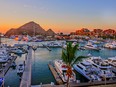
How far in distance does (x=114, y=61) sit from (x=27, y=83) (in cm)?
2231

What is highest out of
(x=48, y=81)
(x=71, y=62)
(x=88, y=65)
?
(x=71, y=62)

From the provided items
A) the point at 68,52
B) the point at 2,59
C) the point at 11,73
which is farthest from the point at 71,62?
the point at 2,59

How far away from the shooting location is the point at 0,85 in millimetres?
21703

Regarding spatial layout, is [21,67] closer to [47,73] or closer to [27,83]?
[47,73]

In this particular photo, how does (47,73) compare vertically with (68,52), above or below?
below

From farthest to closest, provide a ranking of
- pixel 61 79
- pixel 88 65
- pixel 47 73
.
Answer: pixel 47 73 → pixel 88 65 → pixel 61 79

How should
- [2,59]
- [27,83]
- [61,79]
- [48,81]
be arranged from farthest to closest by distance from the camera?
[2,59] → [48,81] → [61,79] → [27,83]

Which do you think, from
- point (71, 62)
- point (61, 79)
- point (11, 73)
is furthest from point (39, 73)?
point (71, 62)

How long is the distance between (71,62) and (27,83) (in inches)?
307

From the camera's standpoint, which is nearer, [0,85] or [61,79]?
[0,85]

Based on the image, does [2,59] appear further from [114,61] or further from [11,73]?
[114,61]

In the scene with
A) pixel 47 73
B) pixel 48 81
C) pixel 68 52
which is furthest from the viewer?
pixel 47 73

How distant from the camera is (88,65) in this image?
27516mm

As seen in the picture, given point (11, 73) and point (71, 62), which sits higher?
point (71, 62)
